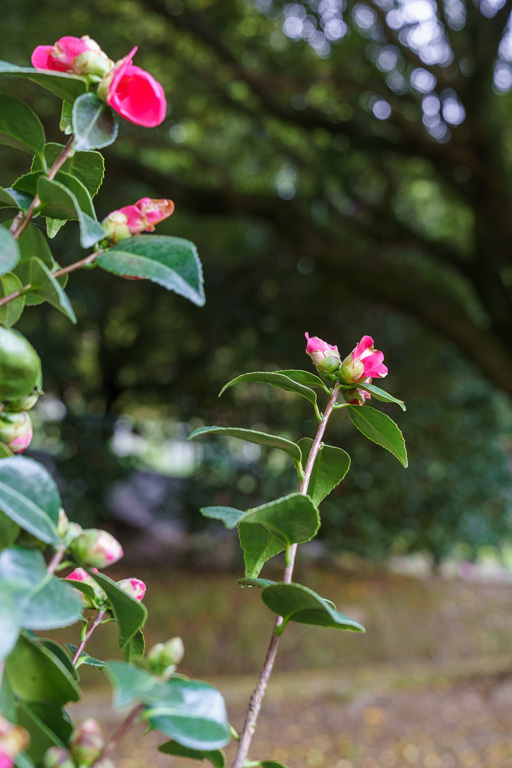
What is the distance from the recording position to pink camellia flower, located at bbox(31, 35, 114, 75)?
0.38 m

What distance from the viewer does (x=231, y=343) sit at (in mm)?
3555

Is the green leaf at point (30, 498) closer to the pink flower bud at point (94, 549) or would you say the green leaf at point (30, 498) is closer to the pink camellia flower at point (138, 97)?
the pink flower bud at point (94, 549)

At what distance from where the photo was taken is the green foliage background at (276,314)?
3.18 meters

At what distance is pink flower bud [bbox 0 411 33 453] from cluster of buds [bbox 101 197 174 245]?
0.38 ft

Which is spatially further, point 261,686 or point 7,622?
point 261,686

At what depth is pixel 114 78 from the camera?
1.23 ft

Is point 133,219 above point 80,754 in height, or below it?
above

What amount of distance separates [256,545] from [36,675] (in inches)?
7.1

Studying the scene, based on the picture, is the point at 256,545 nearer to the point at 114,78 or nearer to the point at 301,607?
the point at 301,607

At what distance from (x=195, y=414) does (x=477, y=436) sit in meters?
1.48

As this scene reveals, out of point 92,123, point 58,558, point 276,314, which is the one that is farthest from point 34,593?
point 276,314

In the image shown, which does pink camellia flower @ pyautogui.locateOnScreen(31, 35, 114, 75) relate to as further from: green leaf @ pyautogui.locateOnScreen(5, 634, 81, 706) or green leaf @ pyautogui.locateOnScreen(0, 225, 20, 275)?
green leaf @ pyautogui.locateOnScreen(5, 634, 81, 706)

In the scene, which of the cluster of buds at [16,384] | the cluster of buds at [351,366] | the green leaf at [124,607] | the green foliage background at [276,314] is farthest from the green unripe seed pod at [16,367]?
the green foliage background at [276,314]

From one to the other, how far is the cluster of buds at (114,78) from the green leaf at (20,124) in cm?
3
